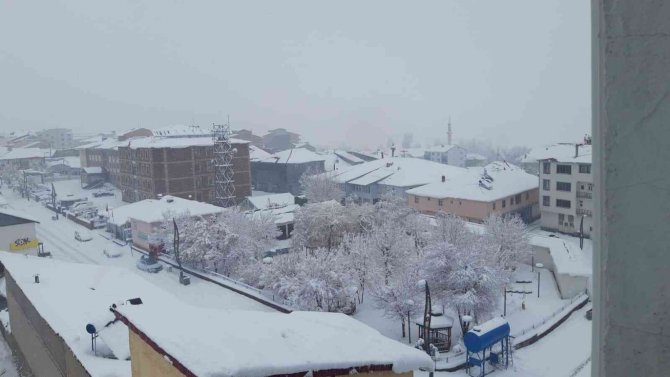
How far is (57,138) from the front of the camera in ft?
335

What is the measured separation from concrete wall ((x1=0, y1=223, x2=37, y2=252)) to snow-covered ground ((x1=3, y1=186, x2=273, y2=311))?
2.99 meters

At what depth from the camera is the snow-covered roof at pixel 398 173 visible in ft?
137

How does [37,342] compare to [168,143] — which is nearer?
[37,342]

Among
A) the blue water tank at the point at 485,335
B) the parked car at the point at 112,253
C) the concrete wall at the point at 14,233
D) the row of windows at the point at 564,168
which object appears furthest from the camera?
the row of windows at the point at 564,168

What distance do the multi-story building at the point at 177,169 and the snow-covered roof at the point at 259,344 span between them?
127ft

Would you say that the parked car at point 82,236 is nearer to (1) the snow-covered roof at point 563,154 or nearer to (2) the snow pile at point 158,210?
(2) the snow pile at point 158,210

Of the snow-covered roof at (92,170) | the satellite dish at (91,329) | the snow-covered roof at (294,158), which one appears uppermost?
the snow-covered roof at (294,158)

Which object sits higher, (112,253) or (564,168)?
(564,168)

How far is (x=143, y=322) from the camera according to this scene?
4.54 meters

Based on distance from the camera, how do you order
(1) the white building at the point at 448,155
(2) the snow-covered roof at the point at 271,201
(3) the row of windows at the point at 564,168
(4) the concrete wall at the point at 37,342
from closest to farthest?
(4) the concrete wall at the point at 37,342
(3) the row of windows at the point at 564,168
(2) the snow-covered roof at the point at 271,201
(1) the white building at the point at 448,155

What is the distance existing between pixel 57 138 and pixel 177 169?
2902 inches

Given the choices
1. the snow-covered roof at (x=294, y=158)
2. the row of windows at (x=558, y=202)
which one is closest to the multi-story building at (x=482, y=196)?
the row of windows at (x=558, y=202)

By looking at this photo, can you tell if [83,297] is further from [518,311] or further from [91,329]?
[518,311]

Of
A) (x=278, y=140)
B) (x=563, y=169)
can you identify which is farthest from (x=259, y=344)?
(x=278, y=140)
